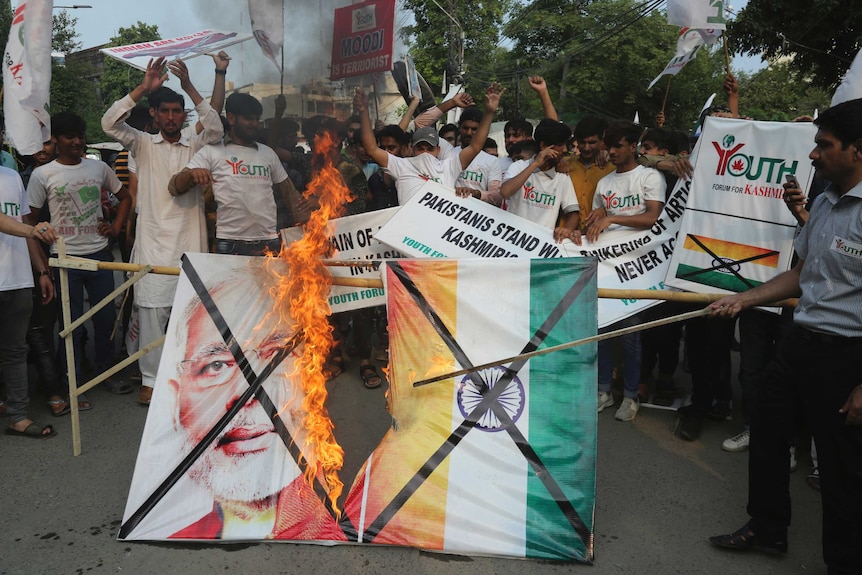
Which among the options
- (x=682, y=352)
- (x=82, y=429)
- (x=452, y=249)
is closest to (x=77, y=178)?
(x=82, y=429)

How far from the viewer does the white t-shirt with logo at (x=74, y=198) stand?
5.11 metres

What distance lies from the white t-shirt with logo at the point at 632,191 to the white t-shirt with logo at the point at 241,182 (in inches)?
97.8

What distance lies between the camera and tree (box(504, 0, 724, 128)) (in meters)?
28.8

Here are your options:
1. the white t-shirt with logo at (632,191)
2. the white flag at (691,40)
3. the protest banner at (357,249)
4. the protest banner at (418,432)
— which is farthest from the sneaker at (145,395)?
the white flag at (691,40)

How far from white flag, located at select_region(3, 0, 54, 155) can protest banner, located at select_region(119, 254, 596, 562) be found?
1551 mm

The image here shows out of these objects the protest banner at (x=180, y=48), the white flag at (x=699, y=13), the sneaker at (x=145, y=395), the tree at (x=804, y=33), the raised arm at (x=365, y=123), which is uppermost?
the tree at (x=804, y=33)

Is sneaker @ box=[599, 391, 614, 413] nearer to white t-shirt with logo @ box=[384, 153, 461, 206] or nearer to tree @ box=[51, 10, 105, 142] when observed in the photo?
white t-shirt with logo @ box=[384, 153, 461, 206]

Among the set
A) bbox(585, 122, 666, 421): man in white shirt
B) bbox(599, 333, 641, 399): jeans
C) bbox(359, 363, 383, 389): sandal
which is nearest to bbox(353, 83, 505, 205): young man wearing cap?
bbox(585, 122, 666, 421): man in white shirt

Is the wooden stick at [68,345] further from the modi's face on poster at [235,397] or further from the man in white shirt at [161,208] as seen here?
the modi's face on poster at [235,397]

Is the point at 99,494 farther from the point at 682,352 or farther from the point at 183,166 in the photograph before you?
the point at 682,352

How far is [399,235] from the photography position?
457 centimetres

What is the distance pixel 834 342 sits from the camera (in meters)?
2.92

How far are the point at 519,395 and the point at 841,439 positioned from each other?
4.74 feet

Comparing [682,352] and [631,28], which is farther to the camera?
[631,28]
